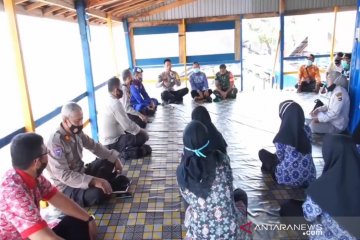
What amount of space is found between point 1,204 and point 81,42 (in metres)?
3.95

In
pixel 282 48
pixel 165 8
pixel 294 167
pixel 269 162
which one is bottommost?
pixel 269 162

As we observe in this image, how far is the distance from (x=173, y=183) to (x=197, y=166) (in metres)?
1.56

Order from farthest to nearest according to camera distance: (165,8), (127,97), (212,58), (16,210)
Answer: (212,58), (165,8), (127,97), (16,210)

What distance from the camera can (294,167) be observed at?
2814 millimetres

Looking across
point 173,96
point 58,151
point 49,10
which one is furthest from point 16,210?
point 173,96

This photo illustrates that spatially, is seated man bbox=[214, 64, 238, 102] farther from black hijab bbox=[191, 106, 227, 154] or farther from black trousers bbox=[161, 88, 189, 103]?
black hijab bbox=[191, 106, 227, 154]

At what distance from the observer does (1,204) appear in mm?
1616

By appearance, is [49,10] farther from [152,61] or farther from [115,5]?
[152,61]

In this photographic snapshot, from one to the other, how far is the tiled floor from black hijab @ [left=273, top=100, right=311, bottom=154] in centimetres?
46

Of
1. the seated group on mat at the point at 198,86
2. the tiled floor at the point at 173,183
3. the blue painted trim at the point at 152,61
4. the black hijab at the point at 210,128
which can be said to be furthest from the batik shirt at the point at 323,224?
the blue painted trim at the point at 152,61

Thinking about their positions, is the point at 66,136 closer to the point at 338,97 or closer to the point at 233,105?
the point at 338,97

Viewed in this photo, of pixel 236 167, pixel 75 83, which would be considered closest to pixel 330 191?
pixel 236 167

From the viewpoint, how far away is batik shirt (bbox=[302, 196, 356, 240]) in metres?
1.73

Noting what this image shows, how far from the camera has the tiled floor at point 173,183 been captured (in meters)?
2.46
